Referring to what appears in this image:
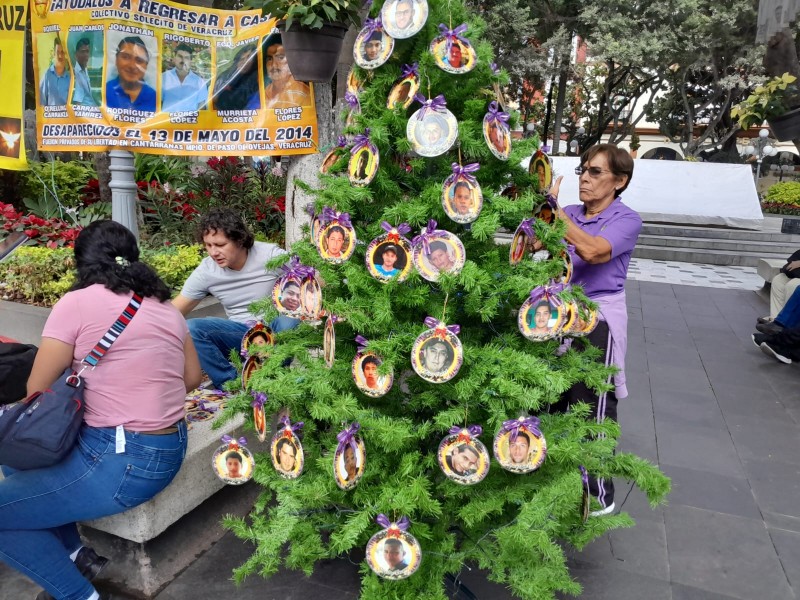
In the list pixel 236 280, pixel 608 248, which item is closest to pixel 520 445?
pixel 608 248

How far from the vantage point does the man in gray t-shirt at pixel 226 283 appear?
10.3ft

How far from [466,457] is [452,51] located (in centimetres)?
119

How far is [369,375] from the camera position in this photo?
70.9 inches

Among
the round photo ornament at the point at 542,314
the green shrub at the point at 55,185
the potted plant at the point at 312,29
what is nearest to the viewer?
the round photo ornament at the point at 542,314

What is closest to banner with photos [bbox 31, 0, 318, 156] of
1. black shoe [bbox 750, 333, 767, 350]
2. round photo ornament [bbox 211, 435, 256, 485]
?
round photo ornament [bbox 211, 435, 256, 485]

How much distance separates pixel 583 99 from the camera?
30.7 meters

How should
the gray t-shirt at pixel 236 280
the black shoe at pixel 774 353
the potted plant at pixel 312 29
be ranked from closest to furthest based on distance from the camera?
the potted plant at pixel 312 29 < the gray t-shirt at pixel 236 280 < the black shoe at pixel 774 353

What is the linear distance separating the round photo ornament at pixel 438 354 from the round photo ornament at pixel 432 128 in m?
0.52

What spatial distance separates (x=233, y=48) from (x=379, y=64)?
2.65m

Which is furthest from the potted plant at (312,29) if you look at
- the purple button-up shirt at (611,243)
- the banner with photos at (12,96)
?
the banner with photos at (12,96)

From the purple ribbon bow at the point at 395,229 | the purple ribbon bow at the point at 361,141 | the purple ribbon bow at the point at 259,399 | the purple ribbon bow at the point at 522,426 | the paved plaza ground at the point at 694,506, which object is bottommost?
the paved plaza ground at the point at 694,506

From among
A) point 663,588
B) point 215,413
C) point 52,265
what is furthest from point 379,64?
point 52,265

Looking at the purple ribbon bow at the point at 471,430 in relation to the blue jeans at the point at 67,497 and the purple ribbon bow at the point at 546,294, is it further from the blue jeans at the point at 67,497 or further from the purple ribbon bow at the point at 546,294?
the blue jeans at the point at 67,497

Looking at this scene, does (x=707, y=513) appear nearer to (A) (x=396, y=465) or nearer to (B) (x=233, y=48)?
(A) (x=396, y=465)
